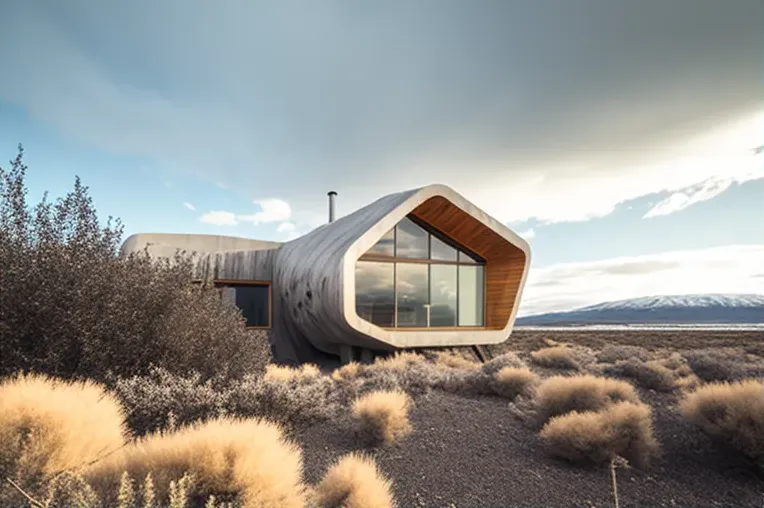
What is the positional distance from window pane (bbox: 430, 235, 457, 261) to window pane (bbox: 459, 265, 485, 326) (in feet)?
1.71

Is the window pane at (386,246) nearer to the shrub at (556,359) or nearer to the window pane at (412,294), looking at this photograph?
the window pane at (412,294)

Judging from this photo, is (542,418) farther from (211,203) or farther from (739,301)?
(739,301)

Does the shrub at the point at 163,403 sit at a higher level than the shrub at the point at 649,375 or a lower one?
higher

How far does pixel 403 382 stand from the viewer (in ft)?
23.5

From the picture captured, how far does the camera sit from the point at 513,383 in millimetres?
6965

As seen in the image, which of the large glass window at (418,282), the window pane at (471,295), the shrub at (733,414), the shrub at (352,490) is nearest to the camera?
the shrub at (352,490)

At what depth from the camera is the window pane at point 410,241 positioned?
40.9 feet

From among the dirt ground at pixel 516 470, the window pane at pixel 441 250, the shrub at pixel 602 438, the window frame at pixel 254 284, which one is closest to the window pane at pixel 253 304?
the window frame at pixel 254 284

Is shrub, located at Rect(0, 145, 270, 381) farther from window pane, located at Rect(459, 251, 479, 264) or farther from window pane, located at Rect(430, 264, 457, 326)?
window pane, located at Rect(459, 251, 479, 264)

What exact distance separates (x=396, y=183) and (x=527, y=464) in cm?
1166

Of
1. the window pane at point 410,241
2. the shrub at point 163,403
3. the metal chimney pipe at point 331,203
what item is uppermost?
the metal chimney pipe at point 331,203

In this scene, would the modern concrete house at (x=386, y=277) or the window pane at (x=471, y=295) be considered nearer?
the modern concrete house at (x=386, y=277)

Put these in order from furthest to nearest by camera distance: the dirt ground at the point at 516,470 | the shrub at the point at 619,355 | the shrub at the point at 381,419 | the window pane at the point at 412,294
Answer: the window pane at the point at 412,294
the shrub at the point at 619,355
the shrub at the point at 381,419
the dirt ground at the point at 516,470

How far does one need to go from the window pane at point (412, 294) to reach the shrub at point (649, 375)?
5258 mm
